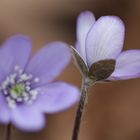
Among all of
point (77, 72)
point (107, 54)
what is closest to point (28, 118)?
point (107, 54)

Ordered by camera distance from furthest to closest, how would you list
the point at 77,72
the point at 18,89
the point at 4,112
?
the point at 77,72 < the point at 18,89 < the point at 4,112

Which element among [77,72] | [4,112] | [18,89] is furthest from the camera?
[77,72]

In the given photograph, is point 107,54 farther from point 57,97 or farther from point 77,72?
point 77,72

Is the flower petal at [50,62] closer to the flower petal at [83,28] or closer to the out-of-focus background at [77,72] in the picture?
the flower petal at [83,28]

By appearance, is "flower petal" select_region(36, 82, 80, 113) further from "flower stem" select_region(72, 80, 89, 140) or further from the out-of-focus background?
the out-of-focus background

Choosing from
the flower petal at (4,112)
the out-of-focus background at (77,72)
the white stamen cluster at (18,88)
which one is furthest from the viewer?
the out-of-focus background at (77,72)

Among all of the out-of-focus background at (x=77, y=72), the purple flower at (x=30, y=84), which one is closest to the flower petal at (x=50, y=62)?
the purple flower at (x=30, y=84)

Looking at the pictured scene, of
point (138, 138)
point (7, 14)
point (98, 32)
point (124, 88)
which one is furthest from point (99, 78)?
point (7, 14)
